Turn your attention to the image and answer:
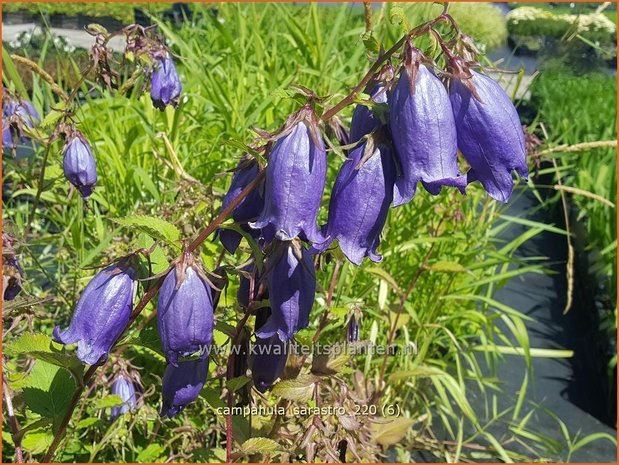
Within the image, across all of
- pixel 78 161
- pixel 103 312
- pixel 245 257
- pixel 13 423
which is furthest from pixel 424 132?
pixel 78 161

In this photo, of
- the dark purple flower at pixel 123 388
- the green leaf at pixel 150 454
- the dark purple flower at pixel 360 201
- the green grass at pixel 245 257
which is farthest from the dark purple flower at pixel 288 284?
the green leaf at pixel 150 454

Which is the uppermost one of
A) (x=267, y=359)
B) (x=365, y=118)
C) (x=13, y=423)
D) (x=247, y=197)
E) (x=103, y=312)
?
(x=365, y=118)

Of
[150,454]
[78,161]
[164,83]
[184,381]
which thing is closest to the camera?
[184,381]

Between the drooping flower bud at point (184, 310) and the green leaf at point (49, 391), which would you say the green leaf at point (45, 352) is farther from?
the drooping flower bud at point (184, 310)

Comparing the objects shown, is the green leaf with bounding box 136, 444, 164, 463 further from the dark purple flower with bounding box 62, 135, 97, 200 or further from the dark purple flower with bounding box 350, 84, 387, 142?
the dark purple flower with bounding box 350, 84, 387, 142

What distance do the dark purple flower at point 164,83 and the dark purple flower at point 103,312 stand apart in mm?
1190

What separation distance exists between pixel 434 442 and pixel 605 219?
6.11 ft

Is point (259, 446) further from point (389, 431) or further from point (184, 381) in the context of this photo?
point (389, 431)

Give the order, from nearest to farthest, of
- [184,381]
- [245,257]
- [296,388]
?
[184,381]
[296,388]
[245,257]

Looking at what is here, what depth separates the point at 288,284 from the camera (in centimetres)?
100

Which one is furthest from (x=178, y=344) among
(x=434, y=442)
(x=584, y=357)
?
(x=584, y=357)

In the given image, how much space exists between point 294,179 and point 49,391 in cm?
68

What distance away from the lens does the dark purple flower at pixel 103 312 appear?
98 centimetres

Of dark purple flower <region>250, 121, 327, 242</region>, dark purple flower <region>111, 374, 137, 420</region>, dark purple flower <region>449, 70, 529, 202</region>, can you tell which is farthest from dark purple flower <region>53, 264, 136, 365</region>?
dark purple flower <region>111, 374, 137, 420</region>
